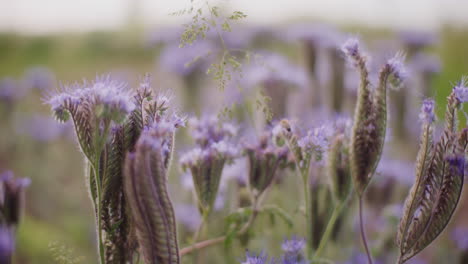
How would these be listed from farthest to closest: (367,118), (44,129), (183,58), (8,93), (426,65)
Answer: (44,129), (8,93), (183,58), (426,65), (367,118)

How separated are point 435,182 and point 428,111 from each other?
10 centimetres

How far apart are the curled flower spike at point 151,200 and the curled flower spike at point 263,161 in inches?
10.8

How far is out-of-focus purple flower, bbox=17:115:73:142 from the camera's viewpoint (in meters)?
2.79

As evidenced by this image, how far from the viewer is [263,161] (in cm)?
89

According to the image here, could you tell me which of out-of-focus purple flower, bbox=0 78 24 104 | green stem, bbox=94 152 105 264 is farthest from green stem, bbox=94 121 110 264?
out-of-focus purple flower, bbox=0 78 24 104

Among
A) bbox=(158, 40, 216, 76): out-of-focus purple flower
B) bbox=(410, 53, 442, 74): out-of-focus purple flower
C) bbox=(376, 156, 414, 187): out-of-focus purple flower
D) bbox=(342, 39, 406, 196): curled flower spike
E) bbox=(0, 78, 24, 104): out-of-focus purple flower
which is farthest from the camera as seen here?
bbox=(0, 78, 24, 104): out-of-focus purple flower

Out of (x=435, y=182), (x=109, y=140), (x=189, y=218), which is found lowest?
(x=189, y=218)

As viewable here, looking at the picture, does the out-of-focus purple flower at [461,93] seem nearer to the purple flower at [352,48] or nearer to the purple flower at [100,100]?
the purple flower at [352,48]

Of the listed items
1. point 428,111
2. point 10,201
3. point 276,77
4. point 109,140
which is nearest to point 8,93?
point 276,77

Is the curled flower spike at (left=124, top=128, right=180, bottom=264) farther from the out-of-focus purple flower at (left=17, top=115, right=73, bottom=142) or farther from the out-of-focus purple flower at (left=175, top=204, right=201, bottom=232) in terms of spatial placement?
the out-of-focus purple flower at (left=17, top=115, right=73, bottom=142)

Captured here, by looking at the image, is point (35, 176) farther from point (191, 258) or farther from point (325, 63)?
point (191, 258)

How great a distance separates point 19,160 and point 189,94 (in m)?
1.67

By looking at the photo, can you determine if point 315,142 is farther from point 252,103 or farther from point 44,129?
point 44,129

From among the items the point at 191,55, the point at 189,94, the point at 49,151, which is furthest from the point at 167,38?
the point at 49,151
